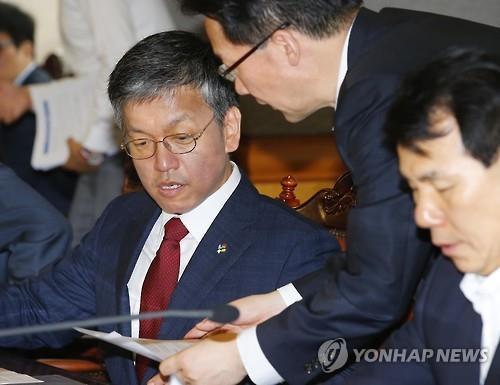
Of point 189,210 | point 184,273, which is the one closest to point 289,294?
point 184,273

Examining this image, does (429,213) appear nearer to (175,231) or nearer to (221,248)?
(221,248)

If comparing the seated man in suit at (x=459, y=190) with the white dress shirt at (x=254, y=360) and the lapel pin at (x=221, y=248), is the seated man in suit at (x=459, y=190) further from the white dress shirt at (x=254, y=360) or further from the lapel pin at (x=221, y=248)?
the lapel pin at (x=221, y=248)

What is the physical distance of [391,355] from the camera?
230cm

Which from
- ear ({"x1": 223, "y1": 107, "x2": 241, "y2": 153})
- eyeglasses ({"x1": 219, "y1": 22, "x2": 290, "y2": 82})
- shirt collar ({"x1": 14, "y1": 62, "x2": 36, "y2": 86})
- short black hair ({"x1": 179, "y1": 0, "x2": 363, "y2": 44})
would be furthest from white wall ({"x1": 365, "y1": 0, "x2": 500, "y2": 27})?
short black hair ({"x1": 179, "y1": 0, "x2": 363, "y2": 44})

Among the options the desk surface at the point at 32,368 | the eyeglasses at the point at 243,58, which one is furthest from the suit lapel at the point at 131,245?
the eyeglasses at the point at 243,58

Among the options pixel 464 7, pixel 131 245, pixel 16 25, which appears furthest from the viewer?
pixel 16 25

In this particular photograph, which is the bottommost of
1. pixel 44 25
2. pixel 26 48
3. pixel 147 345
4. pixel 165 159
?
pixel 147 345

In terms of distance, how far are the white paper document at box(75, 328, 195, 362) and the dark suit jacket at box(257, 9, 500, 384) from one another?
0.23m

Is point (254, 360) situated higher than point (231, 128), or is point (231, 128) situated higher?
point (231, 128)

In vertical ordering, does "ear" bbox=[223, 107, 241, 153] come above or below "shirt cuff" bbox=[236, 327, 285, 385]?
above

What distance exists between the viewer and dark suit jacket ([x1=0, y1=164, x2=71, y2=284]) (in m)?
3.60

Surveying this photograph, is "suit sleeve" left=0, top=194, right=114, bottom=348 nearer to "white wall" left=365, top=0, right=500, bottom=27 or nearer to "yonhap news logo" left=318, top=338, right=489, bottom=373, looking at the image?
"yonhap news logo" left=318, top=338, right=489, bottom=373

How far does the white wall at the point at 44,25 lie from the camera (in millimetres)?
6508

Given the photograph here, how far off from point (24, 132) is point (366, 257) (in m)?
3.11
